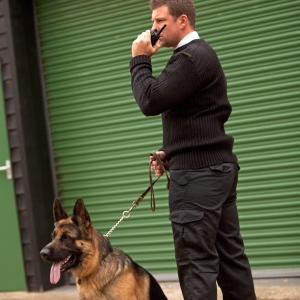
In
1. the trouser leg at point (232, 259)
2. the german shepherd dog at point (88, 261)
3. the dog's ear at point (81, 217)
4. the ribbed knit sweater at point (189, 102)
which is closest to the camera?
the ribbed knit sweater at point (189, 102)

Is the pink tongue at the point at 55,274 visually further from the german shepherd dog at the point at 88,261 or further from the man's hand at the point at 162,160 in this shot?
the man's hand at the point at 162,160

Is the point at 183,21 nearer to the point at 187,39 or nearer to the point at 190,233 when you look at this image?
the point at 187,39

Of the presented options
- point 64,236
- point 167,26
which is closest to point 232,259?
point 64,236

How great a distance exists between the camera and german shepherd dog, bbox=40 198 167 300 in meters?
3.99

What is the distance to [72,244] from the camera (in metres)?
4.00

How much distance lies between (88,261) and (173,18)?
5.95ft

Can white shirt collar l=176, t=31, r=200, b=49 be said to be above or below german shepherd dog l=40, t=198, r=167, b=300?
above

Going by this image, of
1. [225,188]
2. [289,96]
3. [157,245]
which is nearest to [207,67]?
[225,188]

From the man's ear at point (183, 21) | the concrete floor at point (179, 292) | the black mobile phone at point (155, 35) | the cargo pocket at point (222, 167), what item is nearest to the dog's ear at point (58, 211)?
the cargo pocket at point (222, 167)

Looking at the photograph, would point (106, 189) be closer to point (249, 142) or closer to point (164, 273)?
point (164, 273)

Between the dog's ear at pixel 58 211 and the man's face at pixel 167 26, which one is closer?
the man's face at pixel 167 26

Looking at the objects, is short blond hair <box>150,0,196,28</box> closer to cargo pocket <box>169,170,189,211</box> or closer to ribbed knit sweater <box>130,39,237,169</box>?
ribbed knit sweater <box>130,39,237,169</box>

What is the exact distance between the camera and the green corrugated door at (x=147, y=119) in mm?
5586

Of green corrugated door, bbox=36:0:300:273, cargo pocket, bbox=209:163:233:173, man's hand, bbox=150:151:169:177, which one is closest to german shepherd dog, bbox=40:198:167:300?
man's hand, bbox=150:151:169:177
